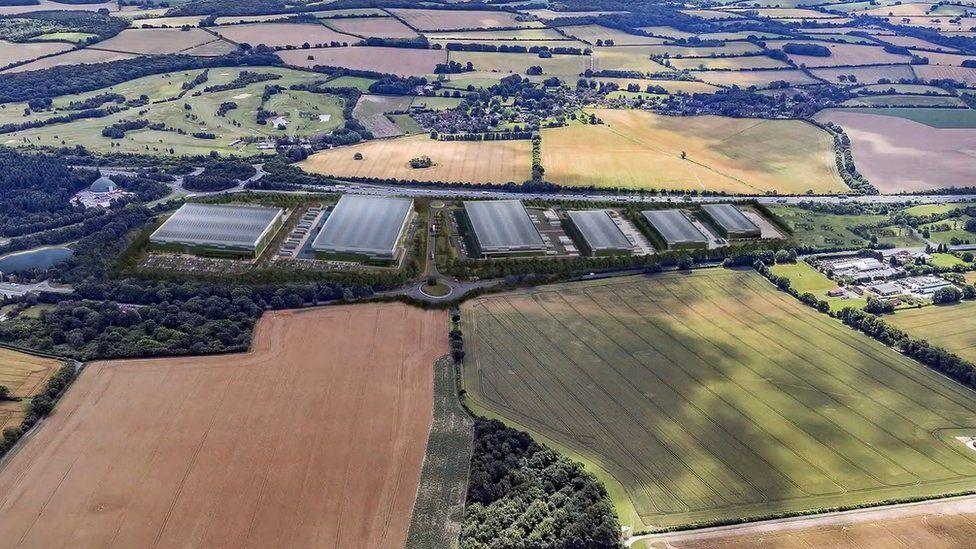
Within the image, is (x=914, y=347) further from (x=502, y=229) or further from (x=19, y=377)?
(x=19, y=377)

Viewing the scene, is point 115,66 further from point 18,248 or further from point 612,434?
point 612,434

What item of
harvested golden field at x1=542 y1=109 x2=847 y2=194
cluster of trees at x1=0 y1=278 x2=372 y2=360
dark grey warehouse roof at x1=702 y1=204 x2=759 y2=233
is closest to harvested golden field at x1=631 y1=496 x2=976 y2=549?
cluster of trees at x1=0 y1=278 x2=372 y2=360

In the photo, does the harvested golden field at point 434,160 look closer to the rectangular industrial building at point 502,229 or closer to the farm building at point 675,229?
the rectangular industrial building at point 502,229

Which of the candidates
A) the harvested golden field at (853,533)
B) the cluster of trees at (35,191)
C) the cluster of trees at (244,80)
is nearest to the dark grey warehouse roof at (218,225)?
the cluster of trees at (35,191)

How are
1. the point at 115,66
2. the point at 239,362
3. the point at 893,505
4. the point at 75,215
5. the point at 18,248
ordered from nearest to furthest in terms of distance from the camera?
the point at 893,505, the point at 239,362, the point at 18,248, the point at 75,215, the point at 115,66

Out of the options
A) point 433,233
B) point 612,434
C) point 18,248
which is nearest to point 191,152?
point 18,248

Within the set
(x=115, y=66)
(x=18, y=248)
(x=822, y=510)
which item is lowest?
(x=822, y=510)

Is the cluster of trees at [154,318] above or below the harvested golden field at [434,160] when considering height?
below
